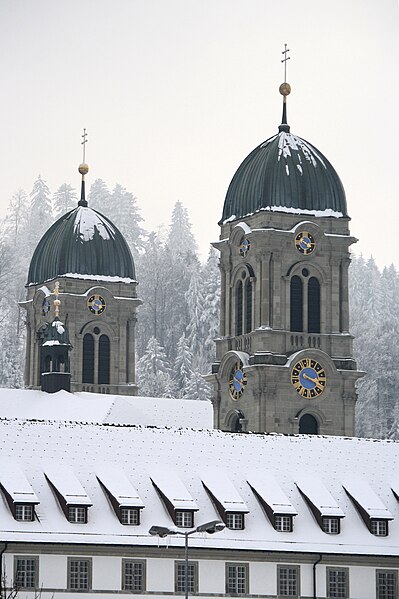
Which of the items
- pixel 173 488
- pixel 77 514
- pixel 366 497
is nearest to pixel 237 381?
pixel 366 497

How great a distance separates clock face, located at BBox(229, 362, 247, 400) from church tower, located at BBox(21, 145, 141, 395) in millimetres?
25104

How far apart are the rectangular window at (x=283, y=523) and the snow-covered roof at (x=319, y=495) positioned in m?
1.71

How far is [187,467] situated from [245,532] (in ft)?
15.3

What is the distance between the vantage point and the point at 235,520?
10694cm

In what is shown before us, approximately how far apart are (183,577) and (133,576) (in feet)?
7.63

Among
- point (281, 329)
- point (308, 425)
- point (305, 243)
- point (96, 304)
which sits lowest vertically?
point (308, 425)

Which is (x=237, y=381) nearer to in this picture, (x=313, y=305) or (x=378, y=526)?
(x=313, y=305)

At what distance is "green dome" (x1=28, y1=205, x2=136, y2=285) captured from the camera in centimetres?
16438

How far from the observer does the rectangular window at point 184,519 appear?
346ft

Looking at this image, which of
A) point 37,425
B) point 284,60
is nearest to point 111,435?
point 37,425

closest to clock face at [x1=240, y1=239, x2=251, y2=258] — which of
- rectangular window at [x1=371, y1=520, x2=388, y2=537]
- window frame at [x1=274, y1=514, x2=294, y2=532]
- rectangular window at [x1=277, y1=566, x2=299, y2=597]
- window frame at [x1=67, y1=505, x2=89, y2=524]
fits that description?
rectangular window at [x1=371, y1=520, x2=388, y2=537]

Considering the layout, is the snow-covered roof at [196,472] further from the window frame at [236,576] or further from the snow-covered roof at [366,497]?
the window frame at [236,576]

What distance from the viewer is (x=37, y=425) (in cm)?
10906

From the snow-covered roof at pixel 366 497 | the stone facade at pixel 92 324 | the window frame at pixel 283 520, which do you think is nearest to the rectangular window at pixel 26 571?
the window frame at pixel 283 520
